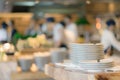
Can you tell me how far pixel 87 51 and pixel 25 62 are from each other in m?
1.34

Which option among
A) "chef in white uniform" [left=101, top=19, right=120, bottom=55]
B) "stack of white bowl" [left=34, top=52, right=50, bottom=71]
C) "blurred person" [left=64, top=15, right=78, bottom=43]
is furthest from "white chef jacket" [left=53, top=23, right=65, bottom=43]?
"stack of white bowl" [left=34, top=52, right=50, bottom=71]

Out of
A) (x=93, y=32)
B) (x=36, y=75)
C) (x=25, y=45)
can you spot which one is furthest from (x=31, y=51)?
(x=93, y=32)

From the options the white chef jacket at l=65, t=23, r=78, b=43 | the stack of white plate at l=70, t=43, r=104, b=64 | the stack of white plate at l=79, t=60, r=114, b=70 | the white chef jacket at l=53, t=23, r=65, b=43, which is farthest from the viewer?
the white chef jacket at l=65, t=23, r=78, b=43

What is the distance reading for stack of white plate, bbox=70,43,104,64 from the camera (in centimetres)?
220

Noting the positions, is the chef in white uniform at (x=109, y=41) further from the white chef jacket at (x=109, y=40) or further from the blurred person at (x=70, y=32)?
the blurred person at (x=70, y=32)

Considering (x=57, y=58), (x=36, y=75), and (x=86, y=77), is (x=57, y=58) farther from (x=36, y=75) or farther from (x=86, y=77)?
(x=86, y=77)

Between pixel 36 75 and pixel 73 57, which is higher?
pixel 73 57

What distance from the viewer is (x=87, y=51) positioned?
2211 mm

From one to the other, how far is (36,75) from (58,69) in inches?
32.9

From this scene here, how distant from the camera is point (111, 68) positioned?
2.14 m

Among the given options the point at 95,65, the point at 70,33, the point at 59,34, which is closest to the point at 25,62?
the point at 95,65

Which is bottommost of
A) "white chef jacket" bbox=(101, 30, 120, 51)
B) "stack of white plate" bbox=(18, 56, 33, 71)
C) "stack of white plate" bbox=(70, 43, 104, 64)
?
"stack of white plate" bbox=(18, 56, 33, 71)

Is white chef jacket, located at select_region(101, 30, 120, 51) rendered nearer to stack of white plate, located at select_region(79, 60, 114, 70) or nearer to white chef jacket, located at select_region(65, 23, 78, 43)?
white chef jacket, located at select_region(65, 23, 78, 43)

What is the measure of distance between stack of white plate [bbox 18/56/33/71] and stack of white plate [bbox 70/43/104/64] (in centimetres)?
124
